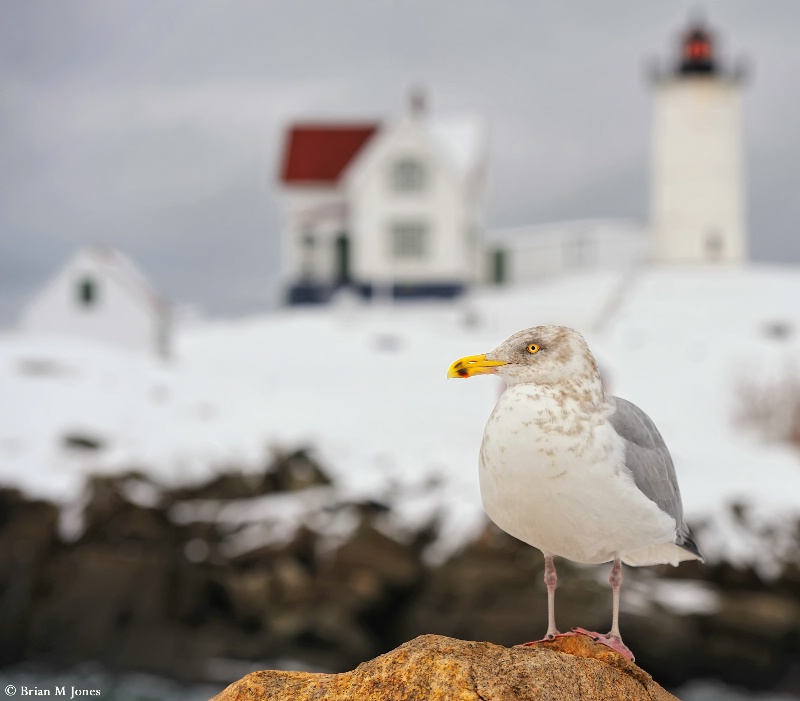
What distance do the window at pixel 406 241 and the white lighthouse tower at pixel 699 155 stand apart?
8598 mm

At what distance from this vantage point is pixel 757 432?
2570 cm

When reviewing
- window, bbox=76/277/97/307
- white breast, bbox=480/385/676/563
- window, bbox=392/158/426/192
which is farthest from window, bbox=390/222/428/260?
white breast, bbox=480/385/676/563

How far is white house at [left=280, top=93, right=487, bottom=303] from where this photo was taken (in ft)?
119

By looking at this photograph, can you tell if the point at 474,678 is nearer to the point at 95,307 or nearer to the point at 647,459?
the point at 647,459

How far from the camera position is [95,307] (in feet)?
98.9

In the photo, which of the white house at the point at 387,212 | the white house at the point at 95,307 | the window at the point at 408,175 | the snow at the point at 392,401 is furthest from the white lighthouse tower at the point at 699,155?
the white house at the point at 95,307

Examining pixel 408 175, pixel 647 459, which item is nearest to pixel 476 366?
pixel 647 459

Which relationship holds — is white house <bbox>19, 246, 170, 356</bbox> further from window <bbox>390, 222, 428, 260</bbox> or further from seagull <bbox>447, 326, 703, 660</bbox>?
seagull <bbox>447, 326, 703, 660</bbox>

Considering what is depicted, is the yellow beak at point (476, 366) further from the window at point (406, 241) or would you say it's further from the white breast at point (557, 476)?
the window at point (406, 241)

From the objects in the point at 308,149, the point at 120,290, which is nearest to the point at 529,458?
the point at 120,290

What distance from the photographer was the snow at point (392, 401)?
Answer: 21.6 m

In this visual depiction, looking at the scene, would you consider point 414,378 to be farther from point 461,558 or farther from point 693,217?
point 693,217

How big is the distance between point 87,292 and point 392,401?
941cm

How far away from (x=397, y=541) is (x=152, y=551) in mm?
4610
